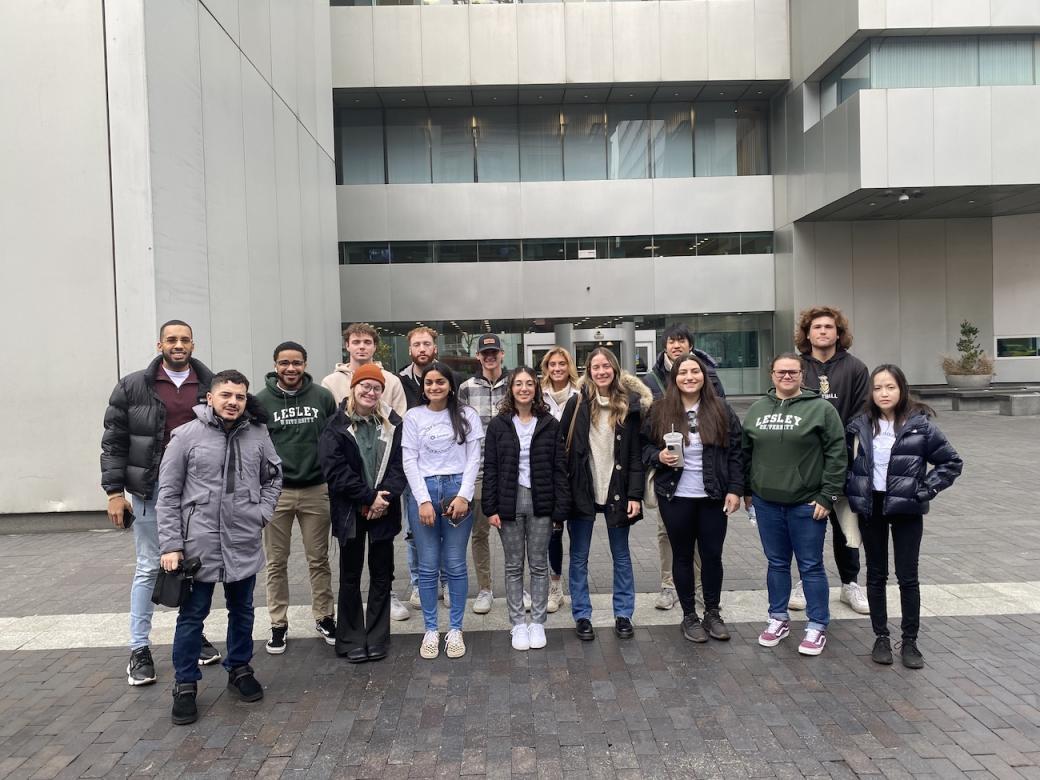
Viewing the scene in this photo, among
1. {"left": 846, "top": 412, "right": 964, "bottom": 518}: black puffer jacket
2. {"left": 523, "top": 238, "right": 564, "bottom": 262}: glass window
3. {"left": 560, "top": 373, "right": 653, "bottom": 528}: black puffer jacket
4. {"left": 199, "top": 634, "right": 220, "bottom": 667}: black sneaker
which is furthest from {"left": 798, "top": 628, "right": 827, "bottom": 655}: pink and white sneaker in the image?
{"left": 523, "top": 238, "right": 564, "bottom": 262}: glass window

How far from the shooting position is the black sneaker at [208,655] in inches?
174

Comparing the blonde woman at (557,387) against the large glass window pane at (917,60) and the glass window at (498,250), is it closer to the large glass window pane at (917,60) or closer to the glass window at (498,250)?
the large glass window pane at (917,60)

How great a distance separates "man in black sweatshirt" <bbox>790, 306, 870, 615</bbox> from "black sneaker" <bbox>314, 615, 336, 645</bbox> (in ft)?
11.0

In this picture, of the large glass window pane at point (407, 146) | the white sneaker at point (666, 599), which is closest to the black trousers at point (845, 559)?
the white sneaker at point (666, 599)

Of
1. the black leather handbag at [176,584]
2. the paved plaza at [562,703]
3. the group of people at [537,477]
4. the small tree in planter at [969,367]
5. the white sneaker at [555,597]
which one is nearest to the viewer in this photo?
the paved plaza at [562,703]

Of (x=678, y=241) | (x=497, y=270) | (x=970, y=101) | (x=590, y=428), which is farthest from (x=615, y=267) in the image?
(x=590, y=428)

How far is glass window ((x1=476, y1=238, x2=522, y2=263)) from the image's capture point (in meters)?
24.0

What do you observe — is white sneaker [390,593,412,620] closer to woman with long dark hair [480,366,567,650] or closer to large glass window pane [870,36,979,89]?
woman with long dark hair [480,366,567,650]

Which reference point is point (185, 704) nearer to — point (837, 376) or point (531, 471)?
point (531, 471)

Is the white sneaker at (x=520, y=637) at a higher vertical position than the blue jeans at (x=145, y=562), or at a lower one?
lower

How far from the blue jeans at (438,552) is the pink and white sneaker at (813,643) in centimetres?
221

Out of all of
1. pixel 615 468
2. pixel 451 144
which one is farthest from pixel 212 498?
pixel 451 144

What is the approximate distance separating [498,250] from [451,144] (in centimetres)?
408

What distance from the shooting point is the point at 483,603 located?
5262 mm
